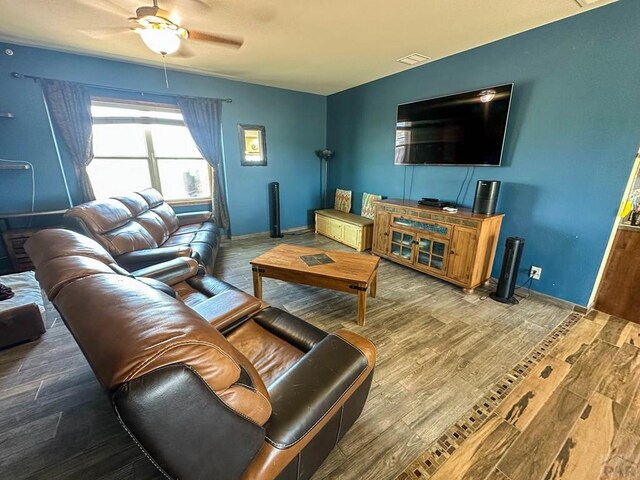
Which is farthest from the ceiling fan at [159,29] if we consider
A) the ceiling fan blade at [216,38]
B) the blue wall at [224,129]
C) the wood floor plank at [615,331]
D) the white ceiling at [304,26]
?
the wood floor plank at [615,331]

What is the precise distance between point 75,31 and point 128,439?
3.45 metres

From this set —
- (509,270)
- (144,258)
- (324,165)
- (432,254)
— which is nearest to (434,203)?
(432,254)

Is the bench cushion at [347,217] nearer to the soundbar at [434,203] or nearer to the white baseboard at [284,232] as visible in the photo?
the white baseboard at [284,232]

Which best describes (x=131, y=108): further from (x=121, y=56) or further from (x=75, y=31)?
(x=75, y=31)

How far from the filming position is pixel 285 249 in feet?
9.28

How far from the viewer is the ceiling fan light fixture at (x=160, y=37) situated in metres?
1.75

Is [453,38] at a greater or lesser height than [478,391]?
greater

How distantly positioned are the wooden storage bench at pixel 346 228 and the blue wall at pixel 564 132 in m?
1.32

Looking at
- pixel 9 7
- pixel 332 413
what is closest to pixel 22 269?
pixel 9 7

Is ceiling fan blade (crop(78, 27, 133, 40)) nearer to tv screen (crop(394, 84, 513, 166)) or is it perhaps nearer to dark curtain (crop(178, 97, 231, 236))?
dark curtain (crop(178, 97, 231, 236))

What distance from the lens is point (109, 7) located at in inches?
82.6

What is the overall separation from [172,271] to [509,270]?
3.03 meters

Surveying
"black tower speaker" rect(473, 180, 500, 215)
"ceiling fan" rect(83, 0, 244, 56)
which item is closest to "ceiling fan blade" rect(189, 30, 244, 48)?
"ceiling fan" rect(83, 0, 244, 56)

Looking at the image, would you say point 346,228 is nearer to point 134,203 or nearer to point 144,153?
point 134,203
